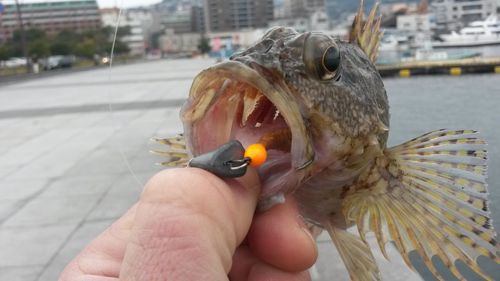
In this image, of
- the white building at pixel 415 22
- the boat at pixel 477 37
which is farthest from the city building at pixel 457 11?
the boat at pixel 477 37

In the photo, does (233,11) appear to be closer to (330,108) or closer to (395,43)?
(330,108)

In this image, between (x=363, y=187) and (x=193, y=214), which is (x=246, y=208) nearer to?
(x=193, y=214)

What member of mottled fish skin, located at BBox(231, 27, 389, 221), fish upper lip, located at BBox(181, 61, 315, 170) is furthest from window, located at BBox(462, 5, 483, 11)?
fish upper lip, located at BBox(181, 61, 315, 170)

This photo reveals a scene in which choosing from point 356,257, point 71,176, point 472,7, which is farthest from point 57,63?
point 472,7

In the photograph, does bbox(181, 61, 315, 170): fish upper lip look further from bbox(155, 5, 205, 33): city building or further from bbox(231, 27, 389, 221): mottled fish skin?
bbox(155, 5, 205, 33): city building

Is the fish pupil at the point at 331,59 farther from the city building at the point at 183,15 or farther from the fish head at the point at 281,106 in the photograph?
the city building at the point at 183,15
